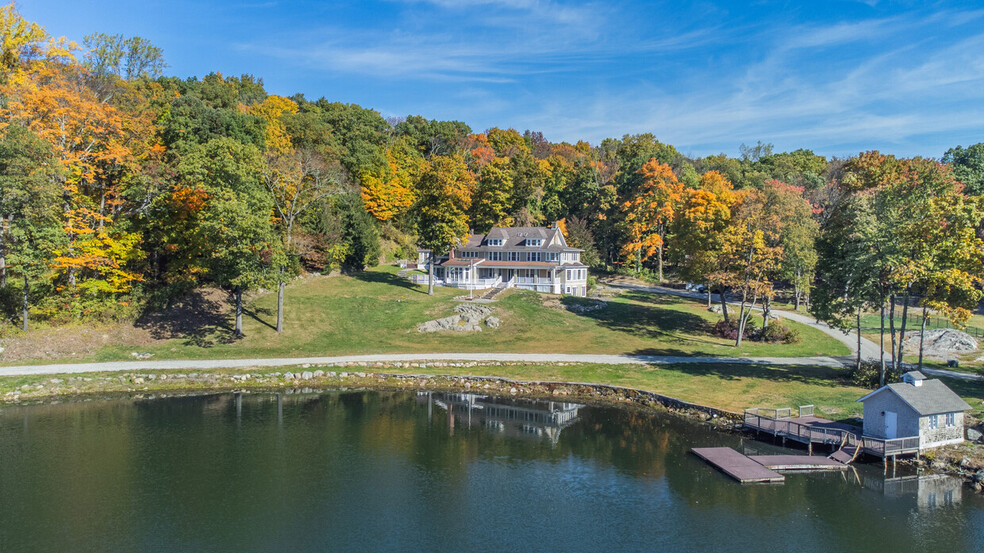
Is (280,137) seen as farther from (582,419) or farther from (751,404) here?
(751,404)

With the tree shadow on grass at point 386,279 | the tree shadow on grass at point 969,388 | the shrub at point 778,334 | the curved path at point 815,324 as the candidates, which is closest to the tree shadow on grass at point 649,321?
the shrub at point 778,334

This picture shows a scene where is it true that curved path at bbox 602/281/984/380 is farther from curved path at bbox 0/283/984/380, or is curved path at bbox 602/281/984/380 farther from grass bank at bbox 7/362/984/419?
grass bank at bbox 7/362/984/419

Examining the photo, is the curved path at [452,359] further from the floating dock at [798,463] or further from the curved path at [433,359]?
the floating dock at [798,463]

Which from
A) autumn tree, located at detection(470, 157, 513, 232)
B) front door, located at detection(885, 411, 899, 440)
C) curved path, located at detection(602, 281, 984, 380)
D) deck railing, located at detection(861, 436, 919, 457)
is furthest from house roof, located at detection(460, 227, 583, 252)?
deck railing, located at detection(861, 436, 919, 457)

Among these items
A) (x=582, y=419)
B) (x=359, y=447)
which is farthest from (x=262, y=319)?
(x=582, y=419)

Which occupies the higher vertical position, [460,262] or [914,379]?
[460,262]

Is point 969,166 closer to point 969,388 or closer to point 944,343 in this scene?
point 944,343

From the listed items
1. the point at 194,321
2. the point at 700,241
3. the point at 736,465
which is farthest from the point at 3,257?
the point at 700,241
